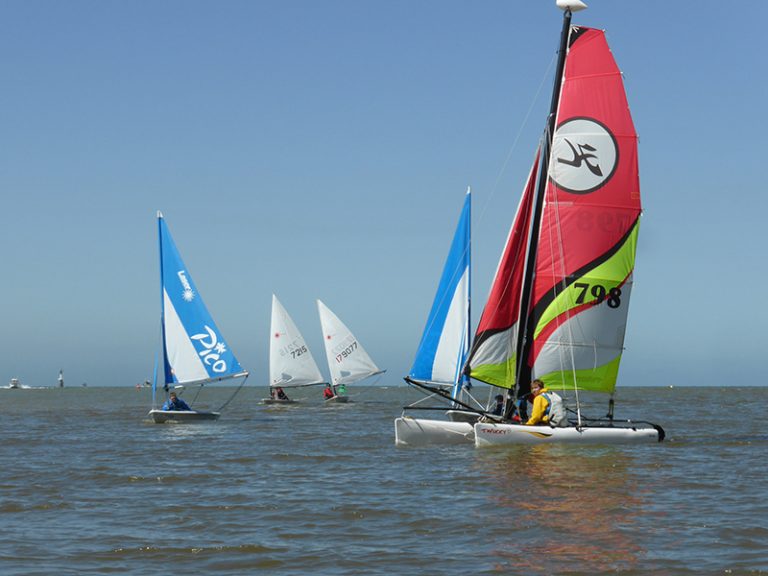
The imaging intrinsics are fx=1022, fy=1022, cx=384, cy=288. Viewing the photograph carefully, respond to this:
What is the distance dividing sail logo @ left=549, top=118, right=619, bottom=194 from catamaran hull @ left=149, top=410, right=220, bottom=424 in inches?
648

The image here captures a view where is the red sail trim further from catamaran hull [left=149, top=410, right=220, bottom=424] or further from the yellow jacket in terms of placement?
catamaran hull [left=149, top=410, right=220, bottom=424]

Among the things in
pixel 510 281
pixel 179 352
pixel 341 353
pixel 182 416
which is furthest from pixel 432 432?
pixel 341 353

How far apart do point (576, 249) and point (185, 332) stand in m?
18.5

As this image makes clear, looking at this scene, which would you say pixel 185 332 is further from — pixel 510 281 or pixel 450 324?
pixel 510 281

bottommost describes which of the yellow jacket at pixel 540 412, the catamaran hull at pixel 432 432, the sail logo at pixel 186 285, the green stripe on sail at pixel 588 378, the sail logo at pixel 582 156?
the catamaran hull at pixel 432 432

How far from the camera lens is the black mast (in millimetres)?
23047

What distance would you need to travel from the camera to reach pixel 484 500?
15.6m

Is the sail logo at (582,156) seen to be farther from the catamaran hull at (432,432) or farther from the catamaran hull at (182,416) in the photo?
the catamaran hull at (182,416)

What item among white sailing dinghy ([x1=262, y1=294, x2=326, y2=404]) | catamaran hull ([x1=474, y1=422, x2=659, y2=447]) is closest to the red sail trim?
catamaran hull ([x1=474, y1=422, x2=659, y2=447])

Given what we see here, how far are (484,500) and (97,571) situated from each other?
6.44m

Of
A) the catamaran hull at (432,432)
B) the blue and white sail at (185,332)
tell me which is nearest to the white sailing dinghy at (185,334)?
the blue and white sail at (185,332)

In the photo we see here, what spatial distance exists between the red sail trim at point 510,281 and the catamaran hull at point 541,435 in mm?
2467

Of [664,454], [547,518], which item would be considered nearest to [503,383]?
[664,454]

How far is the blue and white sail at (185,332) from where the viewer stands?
3681 cm
